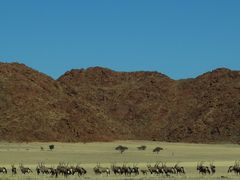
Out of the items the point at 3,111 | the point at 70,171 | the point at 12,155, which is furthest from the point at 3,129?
the point at 70,171

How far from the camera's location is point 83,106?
128625 mm

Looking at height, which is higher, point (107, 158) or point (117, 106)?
point (117, 106)

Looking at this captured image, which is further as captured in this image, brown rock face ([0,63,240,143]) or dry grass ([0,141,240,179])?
brown rock face ([0,63,240,143])

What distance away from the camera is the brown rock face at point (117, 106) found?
378 ft

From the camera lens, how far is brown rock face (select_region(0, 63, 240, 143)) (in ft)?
378

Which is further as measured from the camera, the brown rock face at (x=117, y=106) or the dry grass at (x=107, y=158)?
the brown rock face at (x=117, y=106)

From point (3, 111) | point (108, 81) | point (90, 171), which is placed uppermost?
point (108, 81)

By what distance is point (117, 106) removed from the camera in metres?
162

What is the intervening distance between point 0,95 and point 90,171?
243ft

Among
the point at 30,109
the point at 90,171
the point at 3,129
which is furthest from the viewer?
the point at 30,109

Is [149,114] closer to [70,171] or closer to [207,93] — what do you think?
[207,93]

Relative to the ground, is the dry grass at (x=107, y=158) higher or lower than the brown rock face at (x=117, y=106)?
lower

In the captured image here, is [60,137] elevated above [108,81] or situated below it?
below

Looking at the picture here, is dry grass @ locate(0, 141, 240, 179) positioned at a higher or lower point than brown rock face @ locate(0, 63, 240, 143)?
lower
